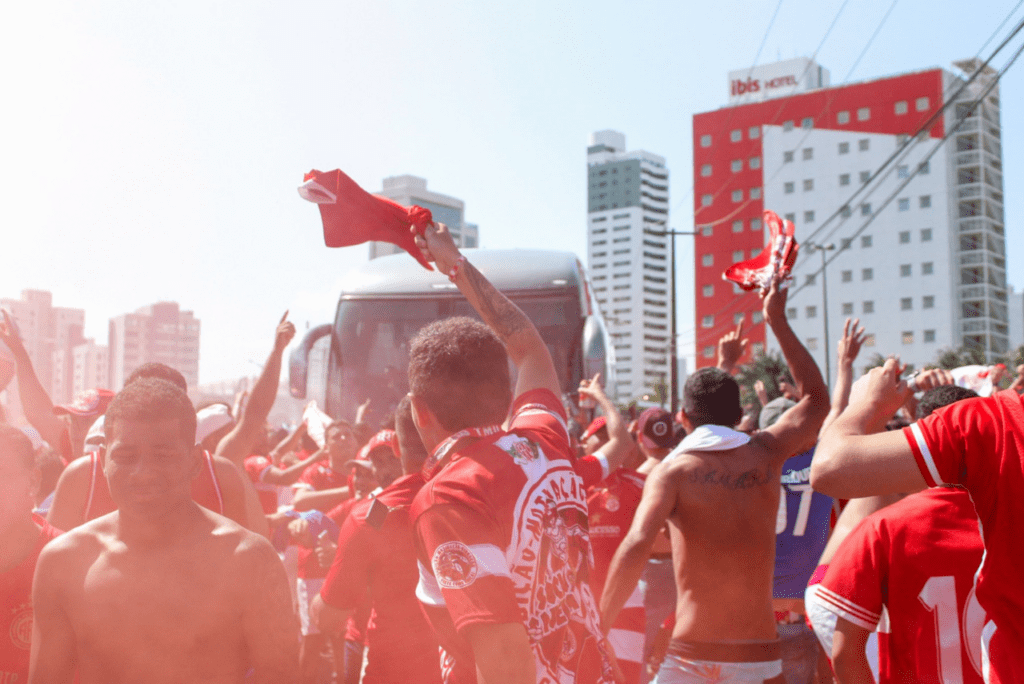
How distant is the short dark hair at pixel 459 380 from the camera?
221 cm

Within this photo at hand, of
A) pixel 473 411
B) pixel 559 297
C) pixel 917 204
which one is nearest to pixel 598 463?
pixel 473 411

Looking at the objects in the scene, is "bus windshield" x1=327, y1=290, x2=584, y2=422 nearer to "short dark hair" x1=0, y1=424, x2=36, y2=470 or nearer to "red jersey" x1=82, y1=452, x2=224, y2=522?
"red jersey" x1=82, y1=452, x2=224, y2=522

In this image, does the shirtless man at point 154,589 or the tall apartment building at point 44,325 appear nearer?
the shirtless man at point 154,589

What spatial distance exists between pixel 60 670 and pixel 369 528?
139 centimetres

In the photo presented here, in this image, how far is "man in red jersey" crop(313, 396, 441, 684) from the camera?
353 centimetres

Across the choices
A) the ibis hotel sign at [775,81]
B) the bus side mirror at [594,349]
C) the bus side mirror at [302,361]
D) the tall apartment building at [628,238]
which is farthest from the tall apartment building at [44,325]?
the tall apartment building at [628,238]

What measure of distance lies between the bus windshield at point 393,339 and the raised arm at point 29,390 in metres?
5.33

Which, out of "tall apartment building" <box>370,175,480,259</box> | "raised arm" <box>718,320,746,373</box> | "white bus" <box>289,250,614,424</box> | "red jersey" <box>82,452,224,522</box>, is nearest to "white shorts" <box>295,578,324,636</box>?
"red jersey" <box>82,452,224,522</box>

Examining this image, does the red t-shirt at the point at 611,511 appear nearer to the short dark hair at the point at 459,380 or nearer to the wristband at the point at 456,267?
the wristband at the point at 456,267

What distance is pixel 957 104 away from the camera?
77250mm

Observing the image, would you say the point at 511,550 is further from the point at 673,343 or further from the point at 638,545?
the point at 673,343

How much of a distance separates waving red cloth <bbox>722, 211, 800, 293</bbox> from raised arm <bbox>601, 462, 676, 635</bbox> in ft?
3.21

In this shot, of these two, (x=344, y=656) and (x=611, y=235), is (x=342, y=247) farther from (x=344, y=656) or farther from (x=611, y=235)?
(x=611, y=235)

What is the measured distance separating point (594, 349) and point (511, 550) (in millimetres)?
7922
